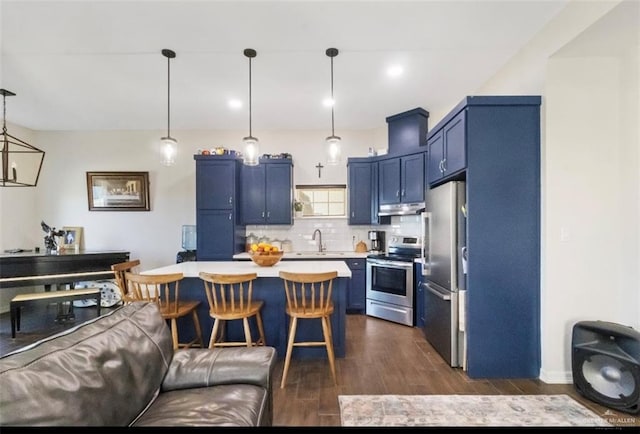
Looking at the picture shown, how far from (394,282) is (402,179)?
1.48 m

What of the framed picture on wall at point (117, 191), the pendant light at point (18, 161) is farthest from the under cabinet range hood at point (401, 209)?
the pendant light at point (18, 161)

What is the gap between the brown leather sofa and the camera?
38.2 inches

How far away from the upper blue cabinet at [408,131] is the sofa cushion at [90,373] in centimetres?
372

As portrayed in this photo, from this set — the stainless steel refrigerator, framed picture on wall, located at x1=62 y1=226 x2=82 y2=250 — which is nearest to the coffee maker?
the stainless steel refrigerator

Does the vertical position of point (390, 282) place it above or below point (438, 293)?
below

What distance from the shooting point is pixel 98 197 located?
480 cm

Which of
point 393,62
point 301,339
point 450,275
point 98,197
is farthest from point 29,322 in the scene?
point 393,62

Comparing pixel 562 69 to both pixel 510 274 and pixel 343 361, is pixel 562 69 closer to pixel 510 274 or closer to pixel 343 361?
pixel 510 274

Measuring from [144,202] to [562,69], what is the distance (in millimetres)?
5689

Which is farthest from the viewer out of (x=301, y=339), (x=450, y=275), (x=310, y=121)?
(x=310, y=121)

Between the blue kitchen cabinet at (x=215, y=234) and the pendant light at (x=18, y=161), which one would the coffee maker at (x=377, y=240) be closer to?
the blue kitchen cabinet at (x=215, y=234)

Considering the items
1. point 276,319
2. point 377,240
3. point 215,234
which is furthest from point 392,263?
point 215,234

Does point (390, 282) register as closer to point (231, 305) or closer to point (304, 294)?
point (304, 294)

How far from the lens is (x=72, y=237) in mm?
4699
